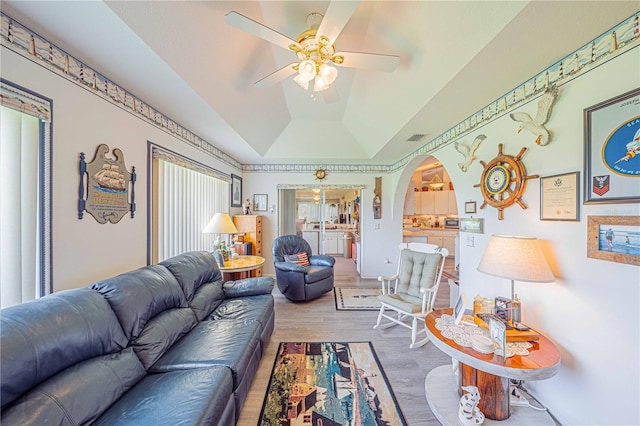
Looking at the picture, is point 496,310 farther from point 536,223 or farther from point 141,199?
point 141,199

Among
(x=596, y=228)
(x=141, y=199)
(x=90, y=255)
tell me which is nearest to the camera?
(x=596, y=228)

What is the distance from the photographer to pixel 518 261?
1578mm

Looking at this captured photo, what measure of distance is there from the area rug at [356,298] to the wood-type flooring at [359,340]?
0.13 metres

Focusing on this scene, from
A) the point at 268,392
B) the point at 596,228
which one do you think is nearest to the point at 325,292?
the point at 268,392

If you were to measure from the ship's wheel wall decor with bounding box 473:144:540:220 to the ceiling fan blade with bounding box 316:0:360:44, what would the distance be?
1730mm

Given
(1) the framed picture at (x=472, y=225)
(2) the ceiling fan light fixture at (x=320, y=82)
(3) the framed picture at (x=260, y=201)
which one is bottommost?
(1) the framed picture at (x=472, y=225)

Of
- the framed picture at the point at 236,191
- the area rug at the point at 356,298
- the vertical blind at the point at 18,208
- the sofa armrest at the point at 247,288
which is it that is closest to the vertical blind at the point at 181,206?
the framed picture at the point at 236,191

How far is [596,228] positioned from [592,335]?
66 centimetres

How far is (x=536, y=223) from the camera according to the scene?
1.79 metres

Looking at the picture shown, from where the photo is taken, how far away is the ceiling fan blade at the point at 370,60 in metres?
1.63

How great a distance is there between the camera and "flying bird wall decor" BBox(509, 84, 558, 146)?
162 centimetres

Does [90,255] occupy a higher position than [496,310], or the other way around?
[90,255]

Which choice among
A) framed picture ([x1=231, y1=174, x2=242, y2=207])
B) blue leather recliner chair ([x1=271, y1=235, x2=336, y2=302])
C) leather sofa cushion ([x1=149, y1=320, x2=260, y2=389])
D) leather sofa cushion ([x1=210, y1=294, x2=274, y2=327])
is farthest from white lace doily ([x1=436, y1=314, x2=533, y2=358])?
framed picture ([x1=231, y1=174, x2=242, y2=207])

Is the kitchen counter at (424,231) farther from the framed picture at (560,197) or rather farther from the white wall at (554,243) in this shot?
the framed picture at (560,197)
